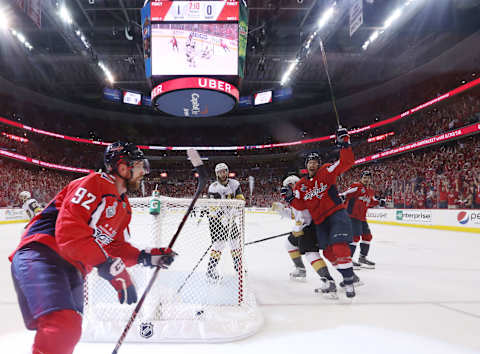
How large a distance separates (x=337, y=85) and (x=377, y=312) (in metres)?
18.0

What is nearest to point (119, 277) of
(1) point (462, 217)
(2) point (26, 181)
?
(1) point (462, 217)

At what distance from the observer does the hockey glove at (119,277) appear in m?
1.12

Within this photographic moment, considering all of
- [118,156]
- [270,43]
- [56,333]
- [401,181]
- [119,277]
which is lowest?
[56,333]

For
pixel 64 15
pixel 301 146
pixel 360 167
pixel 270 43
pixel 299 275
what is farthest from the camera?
pixel 301 146

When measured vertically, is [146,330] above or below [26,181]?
below

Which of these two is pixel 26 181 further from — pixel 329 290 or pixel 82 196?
pixel 82 196

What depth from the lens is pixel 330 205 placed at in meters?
2.72

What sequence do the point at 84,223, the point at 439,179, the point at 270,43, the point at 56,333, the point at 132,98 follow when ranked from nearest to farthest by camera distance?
the point at 56,333
the point at 84,223
the point at 439,179
the point at 270,43
the point at 132,98

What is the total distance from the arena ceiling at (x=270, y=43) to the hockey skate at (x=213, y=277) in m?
5.49

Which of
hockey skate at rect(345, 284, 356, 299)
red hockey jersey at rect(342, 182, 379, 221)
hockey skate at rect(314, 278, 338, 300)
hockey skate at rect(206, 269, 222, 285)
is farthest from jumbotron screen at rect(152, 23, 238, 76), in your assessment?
hockey skate at rect(345, 284, 356, 299)

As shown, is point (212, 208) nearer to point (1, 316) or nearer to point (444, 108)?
point (1, 316)

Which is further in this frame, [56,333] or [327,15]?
[327,15]

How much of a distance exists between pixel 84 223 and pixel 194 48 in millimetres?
6165

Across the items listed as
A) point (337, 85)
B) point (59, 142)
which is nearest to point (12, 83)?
point (59, 142)
